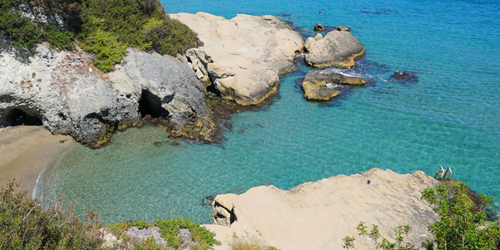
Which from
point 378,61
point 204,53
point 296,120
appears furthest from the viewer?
point 378,61

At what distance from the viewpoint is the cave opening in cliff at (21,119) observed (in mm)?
21025

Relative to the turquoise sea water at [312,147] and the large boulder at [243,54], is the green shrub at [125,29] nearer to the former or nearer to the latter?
the large boulder at [243,54]

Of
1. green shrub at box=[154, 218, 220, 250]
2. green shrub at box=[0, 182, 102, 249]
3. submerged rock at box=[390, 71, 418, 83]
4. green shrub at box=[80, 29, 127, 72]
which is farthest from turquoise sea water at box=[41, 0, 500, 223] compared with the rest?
green shrub at box=[0, 182, 102, 249]

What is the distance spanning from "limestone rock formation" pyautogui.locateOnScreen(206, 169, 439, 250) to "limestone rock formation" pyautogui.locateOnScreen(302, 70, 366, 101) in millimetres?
12962

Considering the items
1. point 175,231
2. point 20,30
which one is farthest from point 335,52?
point 175,231

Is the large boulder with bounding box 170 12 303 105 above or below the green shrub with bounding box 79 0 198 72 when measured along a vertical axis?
below

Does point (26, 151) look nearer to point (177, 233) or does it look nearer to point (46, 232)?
point (46, 232)

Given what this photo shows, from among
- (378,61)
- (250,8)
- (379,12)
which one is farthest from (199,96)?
(379,12)

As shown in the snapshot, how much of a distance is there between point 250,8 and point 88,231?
182 feet

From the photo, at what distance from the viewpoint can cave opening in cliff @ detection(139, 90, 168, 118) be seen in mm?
23636

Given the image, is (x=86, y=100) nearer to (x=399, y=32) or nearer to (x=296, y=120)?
(x=296, y=120)

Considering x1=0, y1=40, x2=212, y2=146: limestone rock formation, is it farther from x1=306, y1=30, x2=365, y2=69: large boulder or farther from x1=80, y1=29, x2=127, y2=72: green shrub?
x1=306, y1=30, x2=365, y2=69: large boulder

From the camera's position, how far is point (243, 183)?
1827 centimetres

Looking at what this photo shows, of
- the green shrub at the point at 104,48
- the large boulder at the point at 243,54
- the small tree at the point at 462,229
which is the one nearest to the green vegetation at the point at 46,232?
the small tree at the point at 462,229
